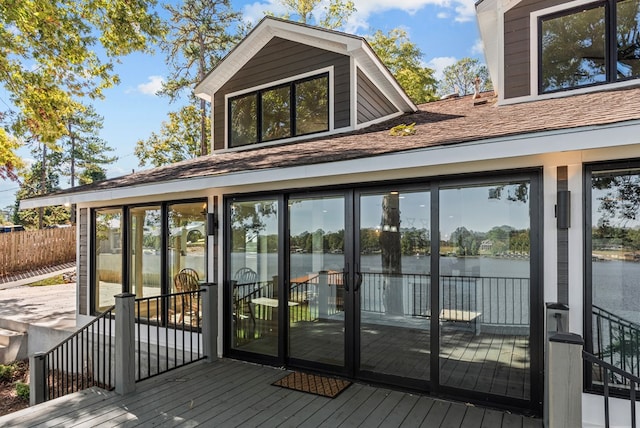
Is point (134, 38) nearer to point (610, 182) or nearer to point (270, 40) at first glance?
point (270, 40)

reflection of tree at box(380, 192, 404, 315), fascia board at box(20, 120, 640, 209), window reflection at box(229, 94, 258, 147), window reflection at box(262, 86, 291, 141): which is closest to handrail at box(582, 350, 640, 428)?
fascia board at box(20, 120, 640, 209)

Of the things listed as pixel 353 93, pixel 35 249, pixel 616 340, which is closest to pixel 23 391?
pixel 353 93

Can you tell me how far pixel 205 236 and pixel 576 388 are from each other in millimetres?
4586

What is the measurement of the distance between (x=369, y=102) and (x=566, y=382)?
198 inches

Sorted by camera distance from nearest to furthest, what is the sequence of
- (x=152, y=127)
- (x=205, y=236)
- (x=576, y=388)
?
(x=576, y=388)
(x=205, y=236)
(x=152, y=127)

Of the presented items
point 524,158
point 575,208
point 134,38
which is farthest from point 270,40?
point 575,208

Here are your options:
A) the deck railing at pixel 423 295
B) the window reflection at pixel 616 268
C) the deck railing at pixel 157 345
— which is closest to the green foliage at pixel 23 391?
the deck railing at pixel 157 345

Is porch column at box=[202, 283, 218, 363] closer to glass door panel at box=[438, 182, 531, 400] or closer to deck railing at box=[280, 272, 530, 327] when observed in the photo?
deck railing at box=[280, 272, 530, 327]

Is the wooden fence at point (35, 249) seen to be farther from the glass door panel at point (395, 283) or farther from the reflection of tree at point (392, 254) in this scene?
the reflection of tree at point (392, 254)

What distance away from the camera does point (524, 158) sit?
3.38 metres

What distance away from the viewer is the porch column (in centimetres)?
495

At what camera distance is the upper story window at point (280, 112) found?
6223 mm

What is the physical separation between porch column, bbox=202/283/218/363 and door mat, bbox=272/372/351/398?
118cm

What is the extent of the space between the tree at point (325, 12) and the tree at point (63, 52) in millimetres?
8040
